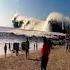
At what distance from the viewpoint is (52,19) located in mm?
96938

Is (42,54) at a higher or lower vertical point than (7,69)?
higher

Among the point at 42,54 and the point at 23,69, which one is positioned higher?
the point at 42,54

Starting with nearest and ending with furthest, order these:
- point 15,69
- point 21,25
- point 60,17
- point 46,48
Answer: point 46,48, point 15,69, point 60,17, point 21,25

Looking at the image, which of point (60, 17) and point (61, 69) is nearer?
point (61, 69)

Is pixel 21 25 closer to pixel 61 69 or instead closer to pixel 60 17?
pixel 60 17

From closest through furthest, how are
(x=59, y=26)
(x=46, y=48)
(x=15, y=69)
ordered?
(x=46, y=48)
(x=15, y=69)
(x=59, y=26)

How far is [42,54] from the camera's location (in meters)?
14.3

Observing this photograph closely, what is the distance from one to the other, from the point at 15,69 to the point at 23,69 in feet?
1.63

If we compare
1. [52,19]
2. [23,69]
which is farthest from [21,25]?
[23,69]

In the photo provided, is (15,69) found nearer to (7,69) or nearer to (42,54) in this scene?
(7,69)

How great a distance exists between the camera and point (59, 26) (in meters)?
92.6

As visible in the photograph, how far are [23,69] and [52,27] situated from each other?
76.0 meters

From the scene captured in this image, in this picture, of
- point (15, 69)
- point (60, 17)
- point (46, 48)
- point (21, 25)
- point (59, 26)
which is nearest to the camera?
point (46, 48)

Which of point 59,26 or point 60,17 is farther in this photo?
point 60,17
